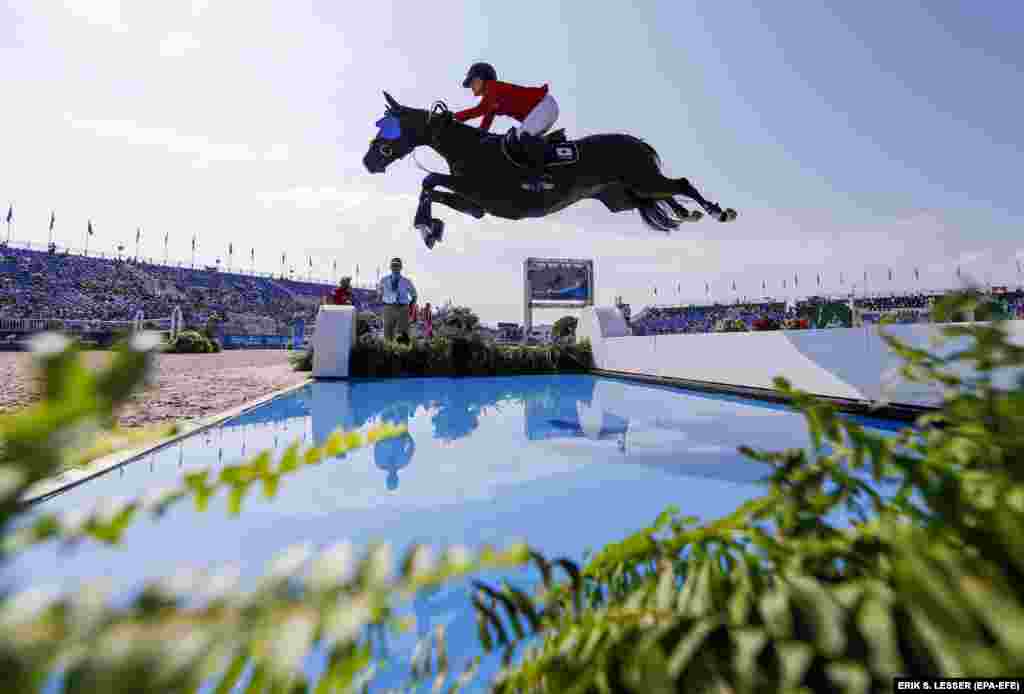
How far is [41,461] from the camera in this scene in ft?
0.88

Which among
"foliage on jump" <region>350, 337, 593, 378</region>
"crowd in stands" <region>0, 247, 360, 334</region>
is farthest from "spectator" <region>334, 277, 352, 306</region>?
"crowd in stands" <region>0, 247, 360, 334</region>

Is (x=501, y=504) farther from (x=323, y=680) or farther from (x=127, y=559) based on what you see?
(x=323, y=680)

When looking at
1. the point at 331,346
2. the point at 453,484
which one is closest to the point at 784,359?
the point at 453,484

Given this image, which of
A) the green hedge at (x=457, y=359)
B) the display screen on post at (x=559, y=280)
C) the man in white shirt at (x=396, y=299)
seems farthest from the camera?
the display screen on post at (x=559, y=280)

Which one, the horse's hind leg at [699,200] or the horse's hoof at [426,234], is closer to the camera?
the horse's hoof at [426,234]

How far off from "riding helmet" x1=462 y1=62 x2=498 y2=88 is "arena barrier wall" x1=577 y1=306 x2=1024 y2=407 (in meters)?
5.97

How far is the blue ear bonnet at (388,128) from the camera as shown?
6516 millimetres

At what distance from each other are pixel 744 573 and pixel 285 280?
79496mm

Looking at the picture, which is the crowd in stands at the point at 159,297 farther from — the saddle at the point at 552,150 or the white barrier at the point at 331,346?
the saddle at the point at 552,150

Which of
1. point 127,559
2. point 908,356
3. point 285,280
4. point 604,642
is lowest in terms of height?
point 127,559

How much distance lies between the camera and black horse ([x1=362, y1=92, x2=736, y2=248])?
660 cm

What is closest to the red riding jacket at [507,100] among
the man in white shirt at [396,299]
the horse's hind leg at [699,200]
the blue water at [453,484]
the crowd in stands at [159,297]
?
the horse's hind leg at [699,200]

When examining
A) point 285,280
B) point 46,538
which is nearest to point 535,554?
point 46,538

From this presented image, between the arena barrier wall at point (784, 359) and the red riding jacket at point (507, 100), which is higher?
the red riding jacket at point (507, 100)
